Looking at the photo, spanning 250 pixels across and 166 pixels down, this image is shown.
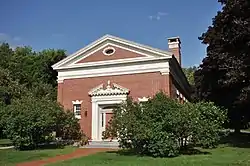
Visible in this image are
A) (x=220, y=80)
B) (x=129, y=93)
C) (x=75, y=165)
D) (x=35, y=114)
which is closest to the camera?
(x=75, y=165)

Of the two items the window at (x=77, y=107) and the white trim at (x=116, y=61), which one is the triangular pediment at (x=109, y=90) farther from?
the white trim at (x=116, y=61)

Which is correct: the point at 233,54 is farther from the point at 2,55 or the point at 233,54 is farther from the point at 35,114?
the point at 2,55

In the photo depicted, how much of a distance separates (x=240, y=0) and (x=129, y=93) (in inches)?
394

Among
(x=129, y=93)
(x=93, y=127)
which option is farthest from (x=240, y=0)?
(x=93, y=127)

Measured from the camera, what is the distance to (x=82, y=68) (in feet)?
85.0

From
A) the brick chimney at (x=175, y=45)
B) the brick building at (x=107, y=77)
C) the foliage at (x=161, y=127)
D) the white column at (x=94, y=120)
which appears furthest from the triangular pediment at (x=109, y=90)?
the brick chimney at (x=175, y=45)

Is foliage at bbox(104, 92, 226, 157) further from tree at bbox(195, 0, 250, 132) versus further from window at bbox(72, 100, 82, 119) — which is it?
window at bbox(72, 100, 82, 119)

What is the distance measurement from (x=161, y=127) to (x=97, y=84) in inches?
412

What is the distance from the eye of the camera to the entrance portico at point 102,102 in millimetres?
24328

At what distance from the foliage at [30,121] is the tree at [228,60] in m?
11.5

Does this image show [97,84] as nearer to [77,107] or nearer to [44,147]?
[77,107]

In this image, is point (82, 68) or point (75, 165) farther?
point (82, 68)

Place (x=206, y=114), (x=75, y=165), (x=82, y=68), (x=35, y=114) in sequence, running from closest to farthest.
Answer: (x=75, y=165) → (x=206, y=114) → (x=35, y=114) → (x=82, y=68)

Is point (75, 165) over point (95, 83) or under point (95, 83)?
under
